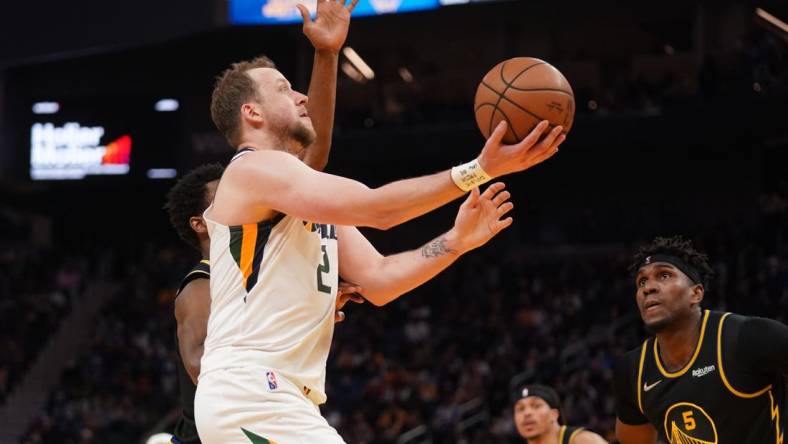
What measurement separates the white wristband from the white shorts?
84 cm

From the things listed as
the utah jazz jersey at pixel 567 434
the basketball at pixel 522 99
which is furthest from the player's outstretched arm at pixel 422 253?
the utah jazz jersey at pixel 567 434

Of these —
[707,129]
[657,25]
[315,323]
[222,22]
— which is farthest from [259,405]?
[657,25]

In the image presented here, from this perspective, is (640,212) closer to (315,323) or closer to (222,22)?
(222,22)

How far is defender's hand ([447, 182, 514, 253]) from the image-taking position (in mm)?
3725

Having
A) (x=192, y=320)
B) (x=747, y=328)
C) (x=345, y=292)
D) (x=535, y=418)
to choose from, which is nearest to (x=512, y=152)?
(x=345, y=292)

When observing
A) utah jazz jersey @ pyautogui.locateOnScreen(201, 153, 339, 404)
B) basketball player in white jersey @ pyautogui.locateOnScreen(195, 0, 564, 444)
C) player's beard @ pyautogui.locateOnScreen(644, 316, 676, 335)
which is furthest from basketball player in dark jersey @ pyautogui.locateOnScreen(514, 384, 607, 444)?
utah jazz jersey @ pyautogui.locateOnScreen(201, 153, 339, 404)

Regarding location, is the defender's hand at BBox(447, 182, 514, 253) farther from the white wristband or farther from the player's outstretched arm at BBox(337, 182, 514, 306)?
the white wristband

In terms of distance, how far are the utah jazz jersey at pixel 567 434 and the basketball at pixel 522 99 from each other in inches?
142

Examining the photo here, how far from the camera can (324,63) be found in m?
4.43

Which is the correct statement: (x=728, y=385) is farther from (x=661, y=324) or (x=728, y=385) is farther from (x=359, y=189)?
(x=359, y=189)

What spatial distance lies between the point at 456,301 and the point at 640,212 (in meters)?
4.42

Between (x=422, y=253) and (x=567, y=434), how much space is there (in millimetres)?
3345

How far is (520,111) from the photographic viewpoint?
11.3 ft

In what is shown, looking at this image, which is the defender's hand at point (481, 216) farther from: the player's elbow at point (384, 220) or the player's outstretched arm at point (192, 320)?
the player's outstretched arm at point (192, 320)
